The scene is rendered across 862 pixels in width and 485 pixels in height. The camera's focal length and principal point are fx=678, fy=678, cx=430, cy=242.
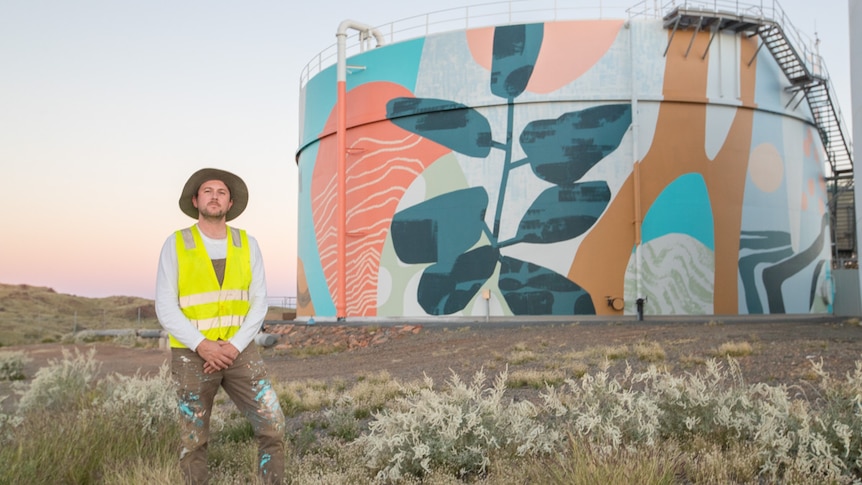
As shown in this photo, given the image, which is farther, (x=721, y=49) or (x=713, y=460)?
(x=721, y=49)

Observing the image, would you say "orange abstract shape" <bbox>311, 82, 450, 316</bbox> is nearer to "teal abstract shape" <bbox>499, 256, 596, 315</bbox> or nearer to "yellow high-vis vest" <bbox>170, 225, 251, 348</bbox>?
"teal abstract shape" <bbox>499, 256, 596, 315</bbox>

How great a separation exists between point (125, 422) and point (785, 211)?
19.6 metres

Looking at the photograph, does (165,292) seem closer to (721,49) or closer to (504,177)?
(504,177)

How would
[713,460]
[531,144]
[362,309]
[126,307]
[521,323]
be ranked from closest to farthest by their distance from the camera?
[713,460]
[521,323]
[531,144]
[362,309]
[126,307]

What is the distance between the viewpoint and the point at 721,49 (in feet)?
63.2

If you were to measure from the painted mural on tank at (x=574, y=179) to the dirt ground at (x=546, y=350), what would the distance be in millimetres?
1095

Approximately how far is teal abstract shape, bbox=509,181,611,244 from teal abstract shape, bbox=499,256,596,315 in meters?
0.80

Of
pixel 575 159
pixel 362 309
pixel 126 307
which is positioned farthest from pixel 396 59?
pixel 126 307

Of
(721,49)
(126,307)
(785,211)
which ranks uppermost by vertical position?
(721,49)

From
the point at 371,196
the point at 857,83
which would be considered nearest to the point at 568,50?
the point at 371,196

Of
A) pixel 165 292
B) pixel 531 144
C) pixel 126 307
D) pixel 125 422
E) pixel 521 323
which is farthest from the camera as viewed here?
pixel 126 307

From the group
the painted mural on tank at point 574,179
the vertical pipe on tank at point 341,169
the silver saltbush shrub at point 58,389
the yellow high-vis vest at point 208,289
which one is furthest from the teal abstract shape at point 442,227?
the yellow high-vis vest at point 208,289

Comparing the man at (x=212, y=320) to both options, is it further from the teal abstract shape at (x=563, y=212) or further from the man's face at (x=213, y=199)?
the teal abstract shape at (x=563, y=212)

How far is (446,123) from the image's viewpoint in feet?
63.1
